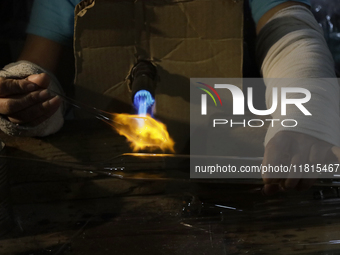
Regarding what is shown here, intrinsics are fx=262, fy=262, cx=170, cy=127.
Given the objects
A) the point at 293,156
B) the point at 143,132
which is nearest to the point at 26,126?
the point at 143,132

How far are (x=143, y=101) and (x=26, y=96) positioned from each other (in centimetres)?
19

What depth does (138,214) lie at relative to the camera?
0.40m

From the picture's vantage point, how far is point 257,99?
579 millimetres

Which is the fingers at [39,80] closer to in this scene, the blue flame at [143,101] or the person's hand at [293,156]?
the blue flame at [143,101]

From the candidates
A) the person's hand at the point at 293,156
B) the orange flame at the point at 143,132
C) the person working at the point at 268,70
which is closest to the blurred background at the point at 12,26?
the person working at the point at 268,70

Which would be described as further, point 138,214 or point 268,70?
point 268,70

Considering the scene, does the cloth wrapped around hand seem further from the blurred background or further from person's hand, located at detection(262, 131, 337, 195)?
person's hand, located at detection(262, 131, 337, 195)

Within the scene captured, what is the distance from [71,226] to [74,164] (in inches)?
4.4

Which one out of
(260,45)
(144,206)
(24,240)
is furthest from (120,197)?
(260,45)

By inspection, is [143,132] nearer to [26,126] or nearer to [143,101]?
[143,101]

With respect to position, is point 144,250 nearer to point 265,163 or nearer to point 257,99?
point 265,163

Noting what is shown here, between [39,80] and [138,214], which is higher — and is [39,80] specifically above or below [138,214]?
above


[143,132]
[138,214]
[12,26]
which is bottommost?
[138,214]

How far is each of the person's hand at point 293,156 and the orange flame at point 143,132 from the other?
0.17 m
